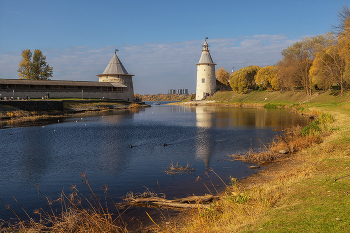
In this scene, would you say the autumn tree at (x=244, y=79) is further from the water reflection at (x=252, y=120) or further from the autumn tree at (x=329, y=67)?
the water reflection at (x=252, y=120)

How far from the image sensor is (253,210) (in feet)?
18.9

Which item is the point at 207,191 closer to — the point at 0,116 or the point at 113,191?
the point at 113,191

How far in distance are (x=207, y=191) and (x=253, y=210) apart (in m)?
3.21

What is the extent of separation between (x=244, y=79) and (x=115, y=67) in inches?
1266

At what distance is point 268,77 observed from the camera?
199 ft

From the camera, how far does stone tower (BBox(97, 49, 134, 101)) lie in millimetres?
65875

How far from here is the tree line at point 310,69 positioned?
31719 millimetres

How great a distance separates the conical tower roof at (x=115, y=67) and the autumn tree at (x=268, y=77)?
32591 millimetres

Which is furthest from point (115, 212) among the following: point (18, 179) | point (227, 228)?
point (18, 179)

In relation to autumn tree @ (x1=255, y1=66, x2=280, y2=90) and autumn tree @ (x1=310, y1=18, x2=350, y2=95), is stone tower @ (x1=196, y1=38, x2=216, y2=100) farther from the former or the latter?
autumn tree @ (x1=310, y1=18, x2=350, y2=95)

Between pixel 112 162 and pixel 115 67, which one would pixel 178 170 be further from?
pixel 115 67

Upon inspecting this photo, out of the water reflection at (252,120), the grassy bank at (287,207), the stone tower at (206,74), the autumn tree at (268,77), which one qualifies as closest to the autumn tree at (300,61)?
the autumn tree at (268,77)

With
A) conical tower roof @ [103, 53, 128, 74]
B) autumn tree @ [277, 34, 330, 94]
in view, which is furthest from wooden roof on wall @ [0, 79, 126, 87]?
autumn tree @ [277, 34, 330, 94]

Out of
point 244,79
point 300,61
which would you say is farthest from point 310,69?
point 244,79
